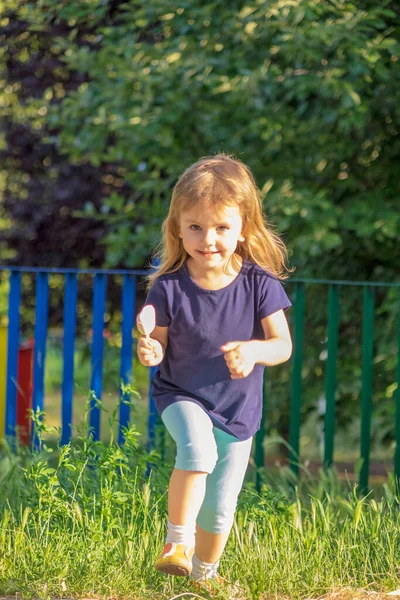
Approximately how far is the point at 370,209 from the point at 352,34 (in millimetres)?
1001

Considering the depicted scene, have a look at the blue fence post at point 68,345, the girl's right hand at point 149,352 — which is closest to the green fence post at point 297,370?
the blue fence post at point 68,345

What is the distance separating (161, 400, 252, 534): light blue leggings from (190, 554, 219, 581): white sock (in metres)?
0.13

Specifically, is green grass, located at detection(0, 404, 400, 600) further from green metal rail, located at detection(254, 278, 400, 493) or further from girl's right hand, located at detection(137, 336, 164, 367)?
green metal rail, located at detection(254, 278, 400, 493)

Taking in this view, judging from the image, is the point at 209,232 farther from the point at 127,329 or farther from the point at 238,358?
the point at 127,329

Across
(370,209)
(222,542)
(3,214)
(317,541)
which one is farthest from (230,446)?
(3,214)

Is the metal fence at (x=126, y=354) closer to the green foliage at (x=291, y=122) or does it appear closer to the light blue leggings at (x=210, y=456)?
the green foliage at (x=291, y=122)

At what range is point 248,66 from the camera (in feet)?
17.4

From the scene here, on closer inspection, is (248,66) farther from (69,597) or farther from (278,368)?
(69,597)

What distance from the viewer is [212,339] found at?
2.77 metres

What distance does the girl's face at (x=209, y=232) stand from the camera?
2.75 meters

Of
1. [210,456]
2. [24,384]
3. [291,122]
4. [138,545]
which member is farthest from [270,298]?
[24,384]

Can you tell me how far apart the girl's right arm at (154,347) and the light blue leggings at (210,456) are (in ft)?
0.50

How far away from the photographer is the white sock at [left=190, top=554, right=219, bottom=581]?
2883 millimetres

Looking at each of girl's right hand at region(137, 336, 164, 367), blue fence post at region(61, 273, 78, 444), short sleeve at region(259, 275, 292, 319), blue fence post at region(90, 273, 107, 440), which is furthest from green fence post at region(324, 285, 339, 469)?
girl's right hand at region(137, 336, 164, 367)
